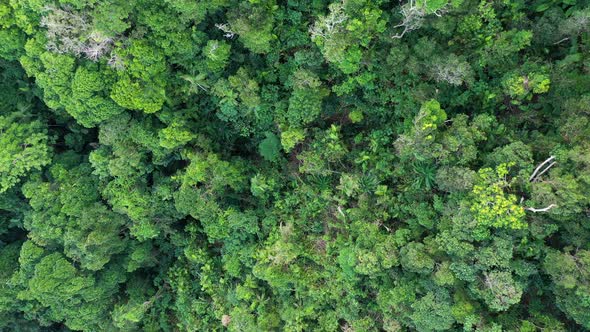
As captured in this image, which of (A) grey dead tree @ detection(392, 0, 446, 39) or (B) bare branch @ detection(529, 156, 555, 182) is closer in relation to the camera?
(B) bare branch @ detection(529, 156, 555, 182)

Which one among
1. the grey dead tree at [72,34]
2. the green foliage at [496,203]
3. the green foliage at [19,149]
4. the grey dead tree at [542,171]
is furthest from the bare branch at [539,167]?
the green foliage at [19,149]

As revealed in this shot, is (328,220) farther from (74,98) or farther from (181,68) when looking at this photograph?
(74,98)

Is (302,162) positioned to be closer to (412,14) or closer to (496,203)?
(412,14)

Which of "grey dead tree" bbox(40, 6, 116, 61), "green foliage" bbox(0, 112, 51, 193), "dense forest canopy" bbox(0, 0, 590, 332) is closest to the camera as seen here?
"dense forest canopy" bbox(0, 0, 590, 332)

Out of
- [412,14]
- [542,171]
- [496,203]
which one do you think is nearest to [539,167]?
[542,171]

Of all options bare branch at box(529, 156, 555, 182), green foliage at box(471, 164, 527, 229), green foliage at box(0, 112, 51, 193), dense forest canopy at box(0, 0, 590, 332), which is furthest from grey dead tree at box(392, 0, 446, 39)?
green foliage at box(0, 112, 51, 193)

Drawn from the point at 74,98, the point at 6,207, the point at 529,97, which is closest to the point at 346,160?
the point at 529,97

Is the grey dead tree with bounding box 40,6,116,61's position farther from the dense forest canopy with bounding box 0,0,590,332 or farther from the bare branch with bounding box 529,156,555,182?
the bare branch with bounding box 529,156,555,182

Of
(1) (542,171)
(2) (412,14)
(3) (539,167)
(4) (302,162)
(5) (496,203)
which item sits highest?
(2) (412,14)

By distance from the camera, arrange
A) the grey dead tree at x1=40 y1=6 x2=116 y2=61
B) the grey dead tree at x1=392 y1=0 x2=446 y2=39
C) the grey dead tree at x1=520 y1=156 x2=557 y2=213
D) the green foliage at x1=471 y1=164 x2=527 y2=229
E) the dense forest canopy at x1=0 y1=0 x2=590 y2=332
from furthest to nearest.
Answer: the grey dead tree at x1=40 y1=6 x2=116 y2=61 < the grey dead tree at x1=392 y1=0 x2=446 y2=39 < the dense forest canopy at x1=0 y1=0 x2=590 y2=332 < the green foliage at x1=471 y1=164 x2=527 y2=229 < the grey dead tree at x1=520 y1=156 x2=557 y2=213
